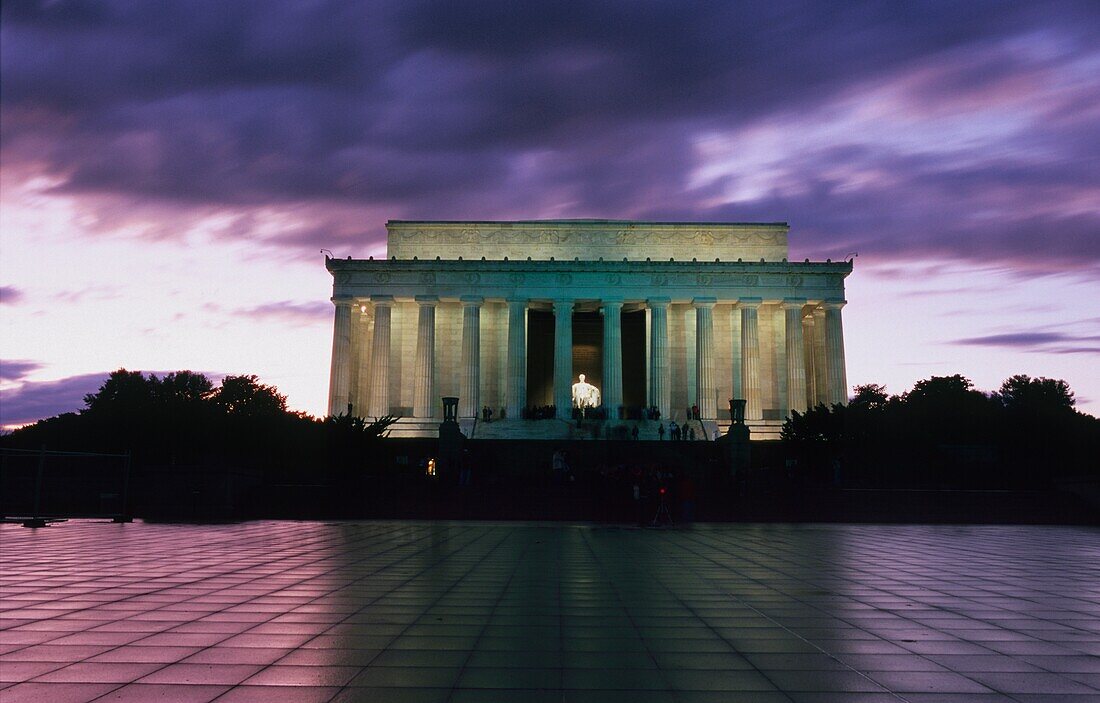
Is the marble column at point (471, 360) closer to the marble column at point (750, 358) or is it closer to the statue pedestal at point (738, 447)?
the marble column at point (750, 358)

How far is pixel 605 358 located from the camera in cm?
6588

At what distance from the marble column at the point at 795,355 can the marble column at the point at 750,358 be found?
90.7 inches

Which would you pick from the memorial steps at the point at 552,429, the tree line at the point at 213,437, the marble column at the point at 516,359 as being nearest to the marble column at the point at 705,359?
the memorial steps at the point at 552,429

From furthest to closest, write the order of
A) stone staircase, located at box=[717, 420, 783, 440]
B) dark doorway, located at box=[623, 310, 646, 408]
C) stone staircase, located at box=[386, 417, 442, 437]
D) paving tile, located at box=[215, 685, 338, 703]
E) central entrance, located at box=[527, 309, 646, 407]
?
central entrance, located at box=[527, 309, 646, 407], dark doorway, located at box=[623, 310, 646, 408], stone staircase, located at box=[717, 420, 783, 440], stone staircase, located at box=[386, 417, 442, 437], paving tile, located at box=[215, 685, 338, 703]

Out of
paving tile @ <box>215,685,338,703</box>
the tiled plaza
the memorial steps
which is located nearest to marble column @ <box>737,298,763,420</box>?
the memorial steps

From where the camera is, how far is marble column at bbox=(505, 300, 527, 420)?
65125 millimetres

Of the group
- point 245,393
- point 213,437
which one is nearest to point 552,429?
point 213,437

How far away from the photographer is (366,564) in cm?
1530

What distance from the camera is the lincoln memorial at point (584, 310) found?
215 feet

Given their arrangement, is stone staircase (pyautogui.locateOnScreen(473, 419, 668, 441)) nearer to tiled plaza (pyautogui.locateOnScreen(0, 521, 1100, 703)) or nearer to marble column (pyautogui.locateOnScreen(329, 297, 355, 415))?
marble column (pyautogui.locateOnScreen(329, 297, 355, 415))

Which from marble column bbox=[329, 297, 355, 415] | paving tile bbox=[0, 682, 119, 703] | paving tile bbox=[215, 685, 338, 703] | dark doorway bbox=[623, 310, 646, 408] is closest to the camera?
paving tile bbox=[0, 682, 119, 703]

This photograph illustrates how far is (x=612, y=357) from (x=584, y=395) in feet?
11.7

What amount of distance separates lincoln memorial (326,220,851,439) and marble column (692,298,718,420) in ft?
0.37

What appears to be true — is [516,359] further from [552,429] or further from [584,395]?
[552,429]
